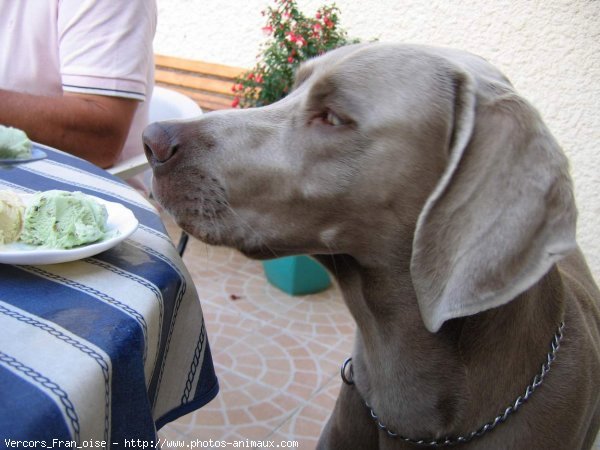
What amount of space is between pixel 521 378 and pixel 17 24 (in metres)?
1.90

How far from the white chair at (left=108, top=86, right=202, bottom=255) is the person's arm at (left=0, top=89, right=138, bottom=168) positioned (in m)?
0.07

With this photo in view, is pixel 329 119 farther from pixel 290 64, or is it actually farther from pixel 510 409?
pixel 290 64

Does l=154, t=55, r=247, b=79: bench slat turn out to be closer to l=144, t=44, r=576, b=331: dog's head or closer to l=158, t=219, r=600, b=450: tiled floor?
l=158, t=219, r=600, b=450: tiled floor

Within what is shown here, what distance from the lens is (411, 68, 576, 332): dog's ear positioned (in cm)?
89

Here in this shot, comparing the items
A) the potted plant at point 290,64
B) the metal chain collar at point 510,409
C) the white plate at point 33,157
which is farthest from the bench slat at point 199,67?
the metal chain collar at point 510,409

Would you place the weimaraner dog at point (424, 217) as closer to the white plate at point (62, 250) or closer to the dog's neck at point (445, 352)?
the dog's neck at point (445, 352)

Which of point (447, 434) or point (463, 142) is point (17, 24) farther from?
point (447, 434)

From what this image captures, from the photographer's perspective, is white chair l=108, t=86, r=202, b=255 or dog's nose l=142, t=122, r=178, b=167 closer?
dog's nose l=142, t=122, r=178, b=167

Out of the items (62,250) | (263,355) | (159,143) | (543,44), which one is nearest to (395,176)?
(159,143)

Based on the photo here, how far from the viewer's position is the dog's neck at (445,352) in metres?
1.07

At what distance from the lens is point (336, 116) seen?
1052 millimetres

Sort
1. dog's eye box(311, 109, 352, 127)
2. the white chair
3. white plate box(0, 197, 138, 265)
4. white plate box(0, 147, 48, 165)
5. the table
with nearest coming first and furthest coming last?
the table < white plate box(0, 197, 138, 265) < dog's eye box(311, 109, 352, 127) < white plate box(0, 147, 48, 165) < the white chair

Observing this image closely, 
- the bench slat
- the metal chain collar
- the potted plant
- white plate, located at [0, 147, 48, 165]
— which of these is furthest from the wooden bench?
the metal chain collar

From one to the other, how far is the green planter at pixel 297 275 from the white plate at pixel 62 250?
2143 millimetres
